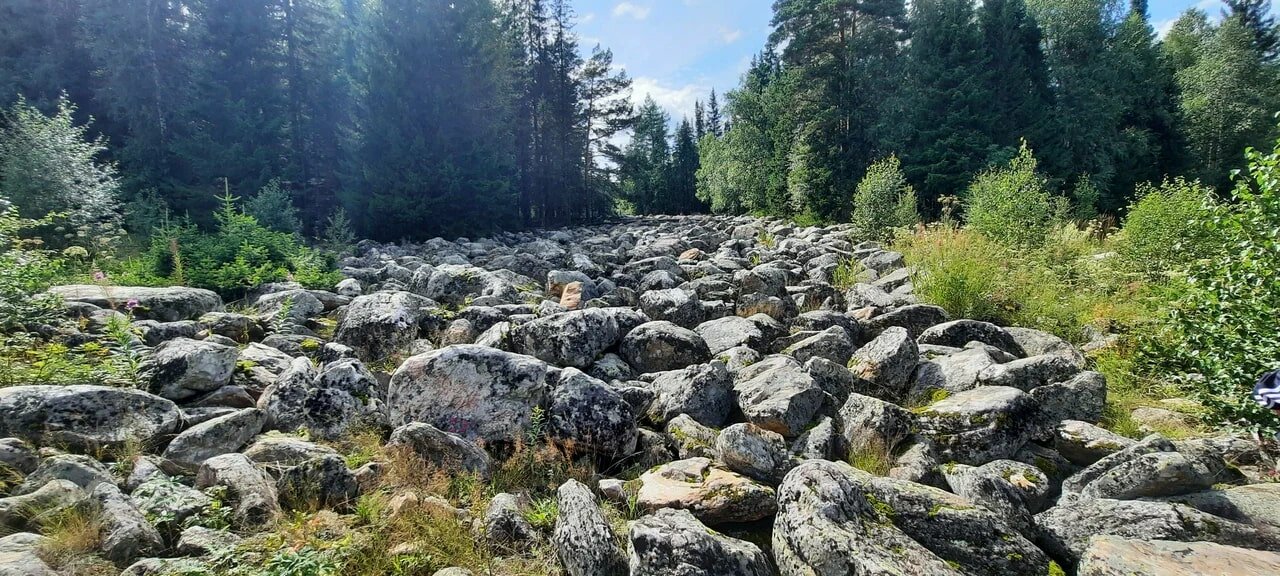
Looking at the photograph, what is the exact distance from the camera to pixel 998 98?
85.2 feet

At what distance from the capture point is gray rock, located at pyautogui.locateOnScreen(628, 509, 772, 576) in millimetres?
2855

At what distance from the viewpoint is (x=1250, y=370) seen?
13.4ft


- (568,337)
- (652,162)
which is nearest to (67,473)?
(568,337)

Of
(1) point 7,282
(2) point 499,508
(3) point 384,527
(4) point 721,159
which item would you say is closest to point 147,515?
(3) point 384,527

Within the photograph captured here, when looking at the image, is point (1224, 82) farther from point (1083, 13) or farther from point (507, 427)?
point (507, 427)

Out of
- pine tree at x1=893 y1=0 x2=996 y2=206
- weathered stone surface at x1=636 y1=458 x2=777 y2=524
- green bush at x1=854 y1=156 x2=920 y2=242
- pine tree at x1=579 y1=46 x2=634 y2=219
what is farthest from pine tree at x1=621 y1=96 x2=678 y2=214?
weathered stone surface at x1=636 y1=458 x2=777 y2=524

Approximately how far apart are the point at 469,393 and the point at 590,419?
1101 mm

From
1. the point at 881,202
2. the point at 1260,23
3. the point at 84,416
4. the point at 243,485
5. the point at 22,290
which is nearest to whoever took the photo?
the point at 243,485

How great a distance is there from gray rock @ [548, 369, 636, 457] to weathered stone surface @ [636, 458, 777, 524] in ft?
1.93

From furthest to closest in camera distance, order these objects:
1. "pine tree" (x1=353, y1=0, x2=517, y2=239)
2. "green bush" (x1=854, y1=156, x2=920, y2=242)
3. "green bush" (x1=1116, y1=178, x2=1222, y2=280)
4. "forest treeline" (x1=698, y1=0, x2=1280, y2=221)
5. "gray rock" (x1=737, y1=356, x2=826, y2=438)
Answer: "forest treeline" (x1=698, y1=0, x2=1280, y2=221), "pine tree" (x1=353, y1=0, x2=517, y2=239), "green bush" (x1=854, y1=156, x2=920, y2=242), "green bush" (x1=1116, y1=178, x2=1222, y2=280), "gray rock" (x1=737, y1=356, x2=826, y2=438)

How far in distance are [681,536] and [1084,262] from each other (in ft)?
30.0

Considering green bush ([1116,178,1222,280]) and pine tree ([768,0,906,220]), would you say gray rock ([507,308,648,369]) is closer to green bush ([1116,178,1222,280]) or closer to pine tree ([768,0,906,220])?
green bush ([1116,178,1222,280])

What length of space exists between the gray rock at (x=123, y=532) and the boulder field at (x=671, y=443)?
0.04 ft

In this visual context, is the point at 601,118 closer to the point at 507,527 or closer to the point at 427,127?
the point at 427,127
